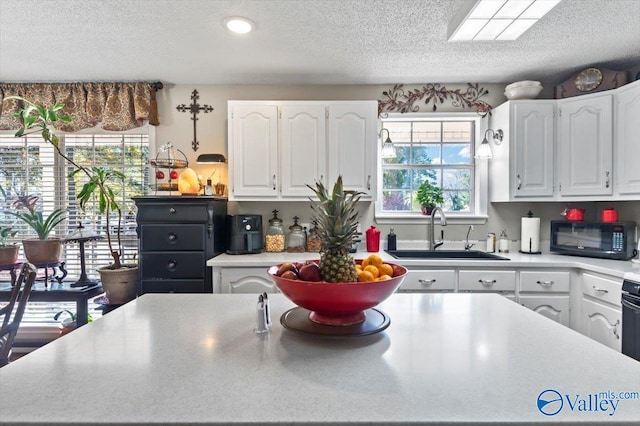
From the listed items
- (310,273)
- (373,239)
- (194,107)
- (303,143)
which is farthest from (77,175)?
(310,273)

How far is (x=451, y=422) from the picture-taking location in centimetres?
59

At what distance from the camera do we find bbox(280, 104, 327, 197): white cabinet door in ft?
9.41

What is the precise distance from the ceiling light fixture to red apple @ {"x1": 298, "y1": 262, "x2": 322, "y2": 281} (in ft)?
5.41

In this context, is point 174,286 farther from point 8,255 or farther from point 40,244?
point 8,255

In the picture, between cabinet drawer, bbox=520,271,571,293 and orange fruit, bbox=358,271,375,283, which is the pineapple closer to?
orange fruit, bbox=358,271,375,283

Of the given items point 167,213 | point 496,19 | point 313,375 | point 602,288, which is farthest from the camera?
point 167,213

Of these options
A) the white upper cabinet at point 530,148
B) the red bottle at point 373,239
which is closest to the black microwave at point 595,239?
the white upper cabinet at point 530,148

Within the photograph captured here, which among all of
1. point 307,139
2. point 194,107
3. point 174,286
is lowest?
point 174,286

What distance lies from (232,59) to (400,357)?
253 cm

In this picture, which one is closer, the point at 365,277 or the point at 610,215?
the point at 365,277

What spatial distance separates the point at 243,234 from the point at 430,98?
7.01 ft

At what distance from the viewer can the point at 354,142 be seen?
9.43 ft

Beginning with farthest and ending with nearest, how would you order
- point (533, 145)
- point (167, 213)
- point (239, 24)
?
point (533, 145) < point (167, 213) < point (239, 24)

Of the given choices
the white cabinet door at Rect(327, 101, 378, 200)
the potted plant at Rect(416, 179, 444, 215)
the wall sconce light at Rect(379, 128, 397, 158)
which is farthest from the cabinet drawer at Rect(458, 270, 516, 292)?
the wall sconce light at Rect(379, 128, 397, 158)
